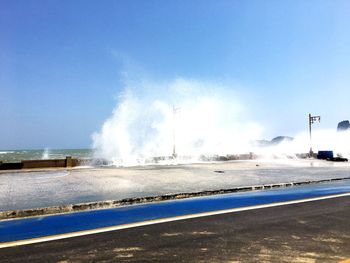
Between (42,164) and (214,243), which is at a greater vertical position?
(42,164)

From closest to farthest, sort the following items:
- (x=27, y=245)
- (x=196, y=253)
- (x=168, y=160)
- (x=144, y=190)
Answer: (x=196, y=253), (x=27, y=245), (x=144, y=190), (x=168, y=160)

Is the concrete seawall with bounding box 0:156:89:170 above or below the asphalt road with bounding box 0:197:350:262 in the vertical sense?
above

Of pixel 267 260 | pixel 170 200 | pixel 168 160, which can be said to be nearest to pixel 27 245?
pixel 267 260

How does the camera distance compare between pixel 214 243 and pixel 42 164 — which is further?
pixel 42 164

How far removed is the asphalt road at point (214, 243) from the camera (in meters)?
4.89

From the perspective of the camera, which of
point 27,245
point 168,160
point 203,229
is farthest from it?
point 168,160

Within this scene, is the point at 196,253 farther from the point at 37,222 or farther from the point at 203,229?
the point at 37,222

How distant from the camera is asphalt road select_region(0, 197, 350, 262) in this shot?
4895mm

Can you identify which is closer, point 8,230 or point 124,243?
point 124,243

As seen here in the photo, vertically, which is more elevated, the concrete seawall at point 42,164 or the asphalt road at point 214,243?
the concrete seawall at point 42,164

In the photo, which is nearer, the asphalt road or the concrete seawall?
the asphalt road

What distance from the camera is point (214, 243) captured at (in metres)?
5.61

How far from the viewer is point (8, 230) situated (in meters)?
6.89

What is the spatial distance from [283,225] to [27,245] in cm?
439
